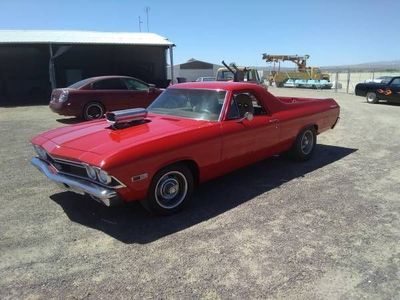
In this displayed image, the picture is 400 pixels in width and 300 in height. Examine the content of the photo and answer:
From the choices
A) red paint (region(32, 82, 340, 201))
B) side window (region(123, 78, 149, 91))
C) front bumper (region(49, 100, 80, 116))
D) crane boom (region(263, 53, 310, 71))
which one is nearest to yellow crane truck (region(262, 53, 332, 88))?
crane boom (region(263, 53, 310, 71))

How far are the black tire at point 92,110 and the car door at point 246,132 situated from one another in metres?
7.46

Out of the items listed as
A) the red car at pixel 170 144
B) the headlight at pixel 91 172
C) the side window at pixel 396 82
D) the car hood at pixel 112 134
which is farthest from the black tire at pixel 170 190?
the side window at pixel 396 82

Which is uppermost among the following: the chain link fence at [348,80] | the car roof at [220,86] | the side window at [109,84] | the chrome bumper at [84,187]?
the car roof at [220,86]

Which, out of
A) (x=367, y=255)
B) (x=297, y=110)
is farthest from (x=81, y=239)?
(x=297, y=110)

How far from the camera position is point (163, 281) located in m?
3.28

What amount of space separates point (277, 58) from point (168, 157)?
37114mm

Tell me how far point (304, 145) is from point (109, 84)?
25.0 feet

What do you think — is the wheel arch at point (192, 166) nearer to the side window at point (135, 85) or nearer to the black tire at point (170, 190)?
the black tire at point (170, 190)

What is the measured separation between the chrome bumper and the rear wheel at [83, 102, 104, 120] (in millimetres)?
7571

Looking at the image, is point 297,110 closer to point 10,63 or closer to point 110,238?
point 110,238

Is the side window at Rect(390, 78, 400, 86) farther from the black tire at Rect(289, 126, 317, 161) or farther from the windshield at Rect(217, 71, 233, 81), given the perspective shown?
the black tire at Rect(289, 126, 317, 161)

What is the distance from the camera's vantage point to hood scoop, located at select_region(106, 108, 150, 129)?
4.89 metres

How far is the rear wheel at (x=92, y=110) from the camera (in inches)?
472

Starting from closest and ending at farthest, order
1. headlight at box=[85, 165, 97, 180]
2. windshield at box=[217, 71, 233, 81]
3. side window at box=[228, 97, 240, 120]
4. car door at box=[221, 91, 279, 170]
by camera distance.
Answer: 1. headlight at box=[85, 165, 97, 180]
2. car door at box=[221, 91, 279, 170]
3. side window at box=[228, 97, 240, 120]
4. windshield at box=[217, 71, 233, 81]
